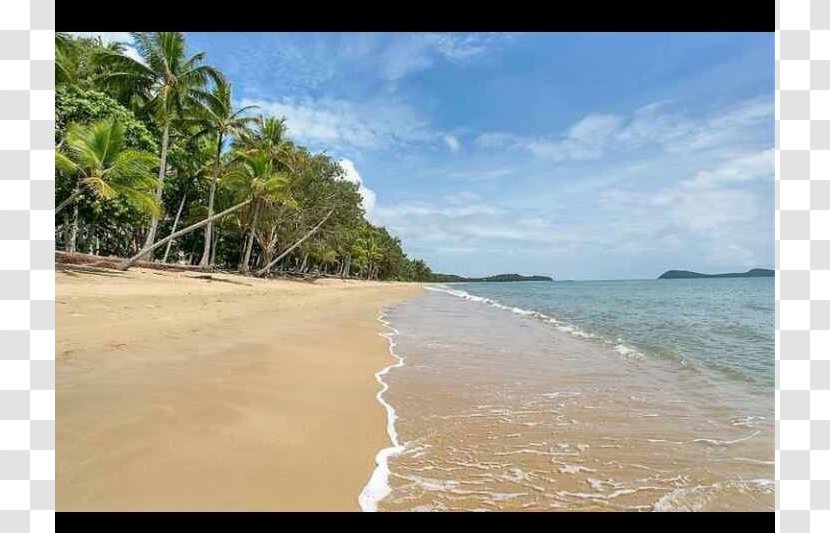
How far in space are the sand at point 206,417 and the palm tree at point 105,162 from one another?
6.82 m

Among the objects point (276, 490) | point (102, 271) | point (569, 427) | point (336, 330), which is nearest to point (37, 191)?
point (276, 490)

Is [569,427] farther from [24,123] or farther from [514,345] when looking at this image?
[514,345]

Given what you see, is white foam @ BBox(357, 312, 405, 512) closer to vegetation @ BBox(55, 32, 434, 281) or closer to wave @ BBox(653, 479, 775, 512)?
wave @ BBox(653, 479, 775, 512)

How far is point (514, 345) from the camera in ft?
33.1

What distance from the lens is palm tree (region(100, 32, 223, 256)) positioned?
73.4 ft

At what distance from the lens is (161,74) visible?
75.3 ft
